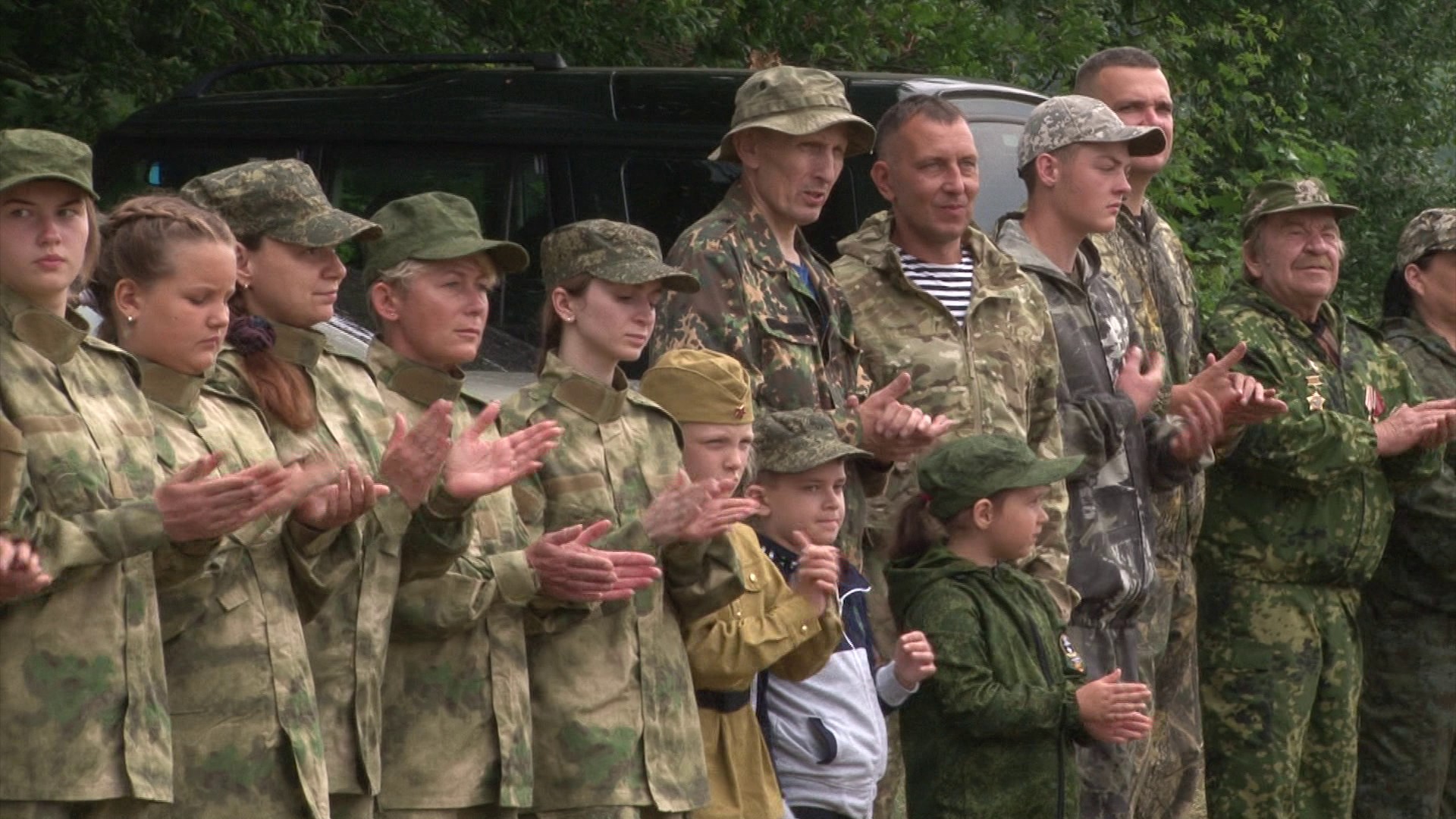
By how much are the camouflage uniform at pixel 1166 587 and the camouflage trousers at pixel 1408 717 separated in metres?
1.02

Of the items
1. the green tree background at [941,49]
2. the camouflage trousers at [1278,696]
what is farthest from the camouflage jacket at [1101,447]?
the green tree background at [941,49]

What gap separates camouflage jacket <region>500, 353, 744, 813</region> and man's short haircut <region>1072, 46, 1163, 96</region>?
3.02 meters

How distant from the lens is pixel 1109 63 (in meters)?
8.27

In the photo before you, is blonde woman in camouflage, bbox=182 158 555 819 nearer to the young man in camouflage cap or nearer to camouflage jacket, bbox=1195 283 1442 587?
the young man in camouflage cap

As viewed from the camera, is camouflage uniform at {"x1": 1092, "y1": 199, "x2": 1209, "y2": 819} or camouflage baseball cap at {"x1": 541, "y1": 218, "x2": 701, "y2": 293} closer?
camouflage baseball cap at {"x1": 541, "y1": 218, "x2": 701, "y2": 293}

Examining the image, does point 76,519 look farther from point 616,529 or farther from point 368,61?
point 368,61

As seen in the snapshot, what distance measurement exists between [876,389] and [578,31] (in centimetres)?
481

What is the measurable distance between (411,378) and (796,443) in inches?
40.4

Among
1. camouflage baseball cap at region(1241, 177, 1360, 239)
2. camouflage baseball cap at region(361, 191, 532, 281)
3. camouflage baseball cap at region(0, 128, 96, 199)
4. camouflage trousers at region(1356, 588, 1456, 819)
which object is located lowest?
camouflage trousers at region(1356, 588, 1456, 819)

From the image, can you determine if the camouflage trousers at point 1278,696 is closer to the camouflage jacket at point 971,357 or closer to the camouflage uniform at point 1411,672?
the camouflage uniform at point 1411,672

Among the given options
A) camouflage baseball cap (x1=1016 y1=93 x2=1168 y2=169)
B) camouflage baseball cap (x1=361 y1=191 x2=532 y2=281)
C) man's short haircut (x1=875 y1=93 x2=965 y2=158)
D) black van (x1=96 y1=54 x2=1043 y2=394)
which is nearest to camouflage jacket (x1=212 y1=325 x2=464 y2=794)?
camouflage baseball cap (x1=361 y1=191 x2=532 y2=281)

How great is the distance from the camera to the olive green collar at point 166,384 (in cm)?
471

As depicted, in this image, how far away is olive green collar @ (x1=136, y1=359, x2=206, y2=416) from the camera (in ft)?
15.4

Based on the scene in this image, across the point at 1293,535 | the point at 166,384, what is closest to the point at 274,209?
the point at 166,384
